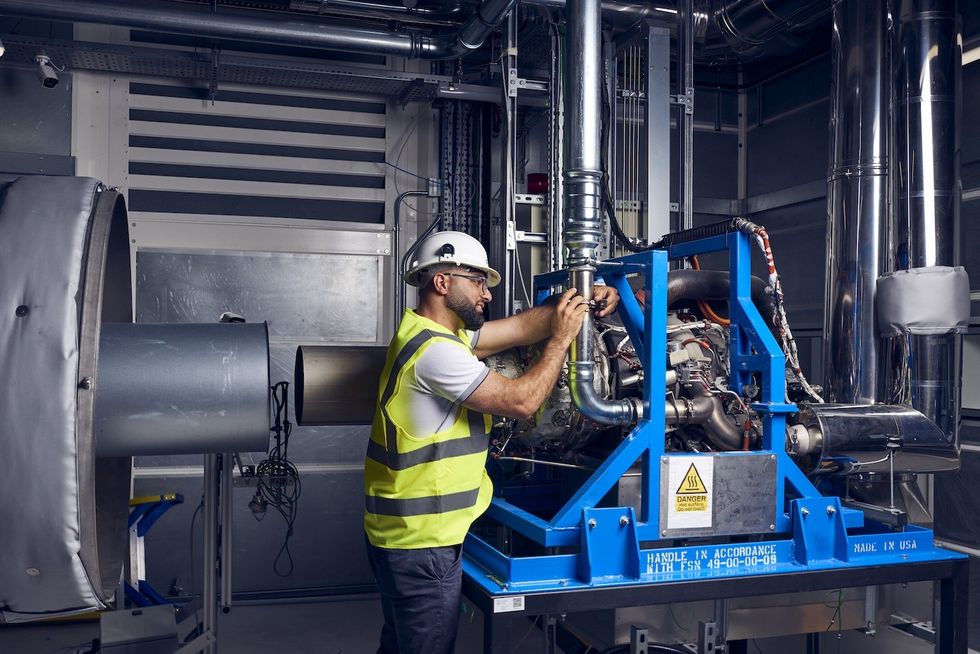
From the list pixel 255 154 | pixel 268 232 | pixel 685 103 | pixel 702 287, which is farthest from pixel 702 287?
pixel 255 154

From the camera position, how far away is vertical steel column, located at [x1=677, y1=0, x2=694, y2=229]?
4000 millimetres

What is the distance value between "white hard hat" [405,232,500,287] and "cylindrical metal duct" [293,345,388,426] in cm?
30

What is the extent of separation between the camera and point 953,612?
8.18 feet

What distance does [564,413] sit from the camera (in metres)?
2.55

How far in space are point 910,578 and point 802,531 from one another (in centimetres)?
37

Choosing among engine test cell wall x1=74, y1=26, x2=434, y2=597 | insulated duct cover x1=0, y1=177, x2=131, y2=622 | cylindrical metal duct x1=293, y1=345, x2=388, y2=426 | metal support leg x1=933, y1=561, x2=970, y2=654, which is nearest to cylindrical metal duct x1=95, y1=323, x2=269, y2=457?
insulated duct cover x1=0, y1=177, x2=131, y2=622

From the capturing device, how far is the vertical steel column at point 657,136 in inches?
154

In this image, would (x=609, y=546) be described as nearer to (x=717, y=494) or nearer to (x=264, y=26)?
(x=717, y=494)

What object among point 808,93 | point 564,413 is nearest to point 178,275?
point 564,413

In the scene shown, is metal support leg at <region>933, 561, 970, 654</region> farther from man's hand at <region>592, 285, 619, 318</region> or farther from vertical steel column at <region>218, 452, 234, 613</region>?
vertical steel column at <region>218, 452, 234, 613</region>

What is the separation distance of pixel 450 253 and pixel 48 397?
1.28 meters

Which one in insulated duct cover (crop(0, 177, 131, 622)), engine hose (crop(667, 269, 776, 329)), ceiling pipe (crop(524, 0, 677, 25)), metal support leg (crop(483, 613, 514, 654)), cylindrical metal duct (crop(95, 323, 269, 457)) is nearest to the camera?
insulated duct cover (crop(0, 177, 131, 622))

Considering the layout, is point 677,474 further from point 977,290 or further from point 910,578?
point 977,290

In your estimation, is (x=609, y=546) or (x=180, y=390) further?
(x=609, y=546)
